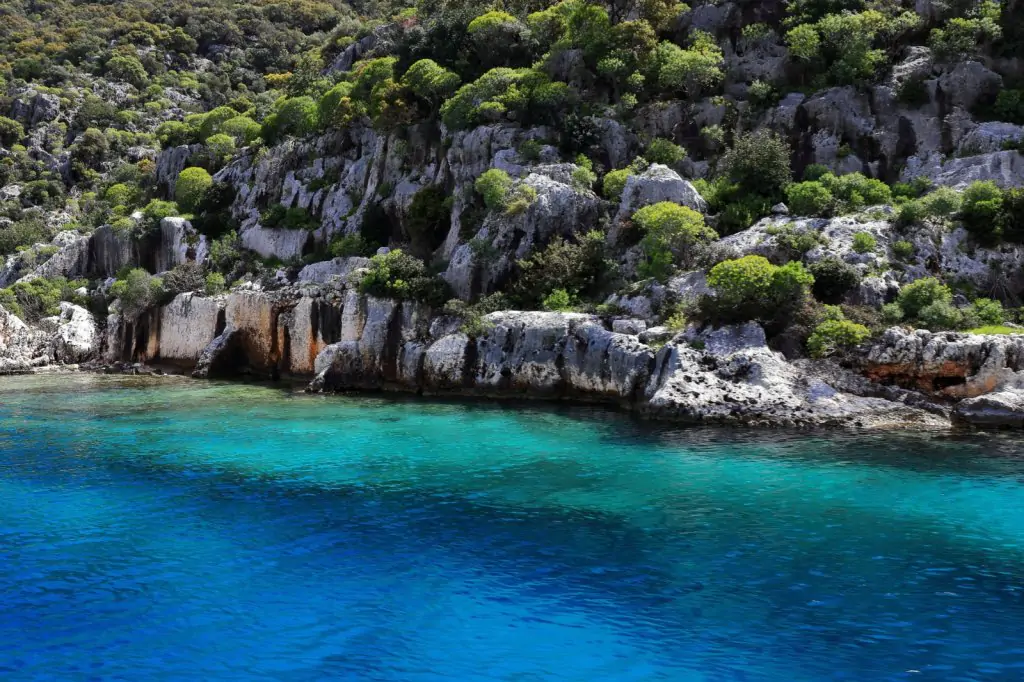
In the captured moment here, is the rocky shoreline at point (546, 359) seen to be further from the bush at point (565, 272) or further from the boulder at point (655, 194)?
the boulder at point (655, 194)

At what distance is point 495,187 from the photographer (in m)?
34.8

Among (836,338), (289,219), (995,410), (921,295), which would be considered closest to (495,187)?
(289,219)

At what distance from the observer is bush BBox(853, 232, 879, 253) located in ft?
90.9

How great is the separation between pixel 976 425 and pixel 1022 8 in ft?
85.1

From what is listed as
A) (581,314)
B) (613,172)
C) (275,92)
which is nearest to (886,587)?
(581,314)

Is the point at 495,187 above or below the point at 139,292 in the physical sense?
above

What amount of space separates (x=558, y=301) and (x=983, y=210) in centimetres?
1621

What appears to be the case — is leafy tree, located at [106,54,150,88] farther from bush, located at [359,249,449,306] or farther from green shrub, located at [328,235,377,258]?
bush, located at [359,249,449,306]

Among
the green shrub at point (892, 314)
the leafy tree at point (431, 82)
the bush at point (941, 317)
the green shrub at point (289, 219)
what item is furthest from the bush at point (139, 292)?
the bush at point (941, 317)

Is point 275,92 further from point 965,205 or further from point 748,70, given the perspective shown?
point 965,205

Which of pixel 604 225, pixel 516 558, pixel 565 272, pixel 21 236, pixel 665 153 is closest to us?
pixel 516 558

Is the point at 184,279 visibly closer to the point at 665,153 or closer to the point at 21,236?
the point at 21,236

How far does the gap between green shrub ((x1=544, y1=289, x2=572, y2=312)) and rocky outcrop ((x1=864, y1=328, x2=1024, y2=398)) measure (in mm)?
11292

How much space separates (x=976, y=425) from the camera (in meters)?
21.6
